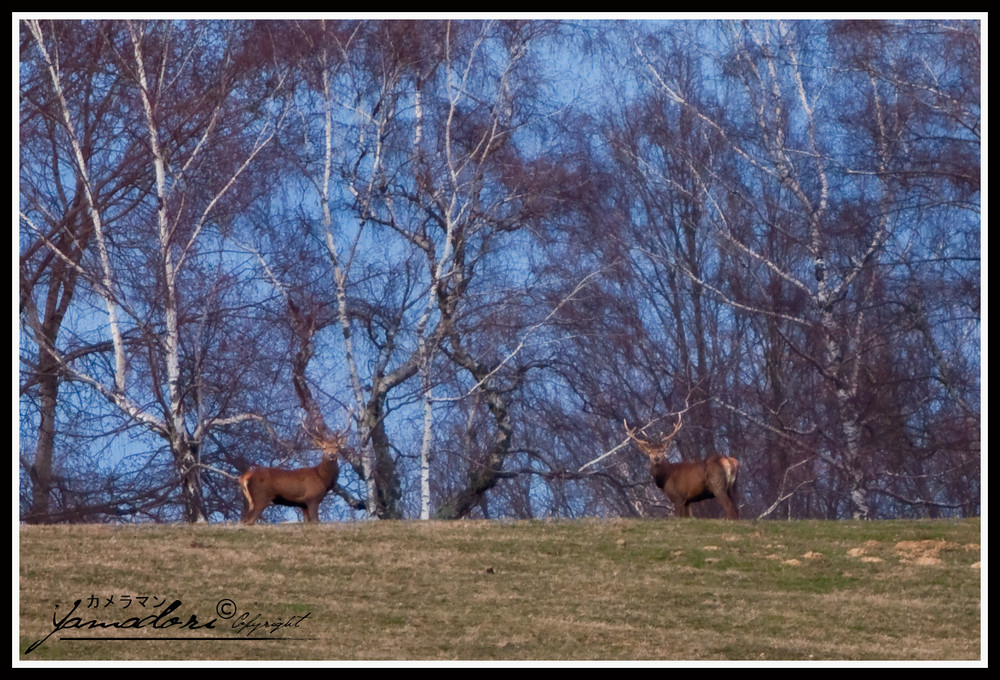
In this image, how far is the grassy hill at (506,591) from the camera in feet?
47.1

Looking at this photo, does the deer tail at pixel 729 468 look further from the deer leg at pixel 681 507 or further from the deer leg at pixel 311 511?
the deer leg at pixel 311 511

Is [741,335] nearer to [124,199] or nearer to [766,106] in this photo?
[766,106]

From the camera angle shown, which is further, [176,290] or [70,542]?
[176,290]

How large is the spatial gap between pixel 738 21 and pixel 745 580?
13138mm

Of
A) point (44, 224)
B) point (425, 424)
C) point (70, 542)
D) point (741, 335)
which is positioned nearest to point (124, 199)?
point (44, 224)

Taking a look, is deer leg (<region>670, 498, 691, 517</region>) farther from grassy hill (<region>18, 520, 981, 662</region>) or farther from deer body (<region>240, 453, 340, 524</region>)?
deer body (<region>240, 453, 340, 524</region>)

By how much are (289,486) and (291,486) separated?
0.03 meters

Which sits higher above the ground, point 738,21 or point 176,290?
point 738,21

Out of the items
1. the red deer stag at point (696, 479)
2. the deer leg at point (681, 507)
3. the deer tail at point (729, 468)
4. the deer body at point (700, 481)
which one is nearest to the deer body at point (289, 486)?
the red deer stag at point (696, 479)

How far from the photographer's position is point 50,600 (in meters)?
15.5

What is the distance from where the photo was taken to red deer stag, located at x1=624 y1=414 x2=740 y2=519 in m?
19.4

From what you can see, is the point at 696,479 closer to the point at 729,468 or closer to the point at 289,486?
the point at 729,468

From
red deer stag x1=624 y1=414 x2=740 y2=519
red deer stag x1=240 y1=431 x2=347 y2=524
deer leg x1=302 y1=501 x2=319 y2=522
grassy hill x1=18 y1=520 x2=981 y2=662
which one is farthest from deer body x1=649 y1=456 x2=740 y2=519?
deer leg x1=302 y1=501 x2=319 y2=522

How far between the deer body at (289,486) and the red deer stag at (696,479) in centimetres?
429
